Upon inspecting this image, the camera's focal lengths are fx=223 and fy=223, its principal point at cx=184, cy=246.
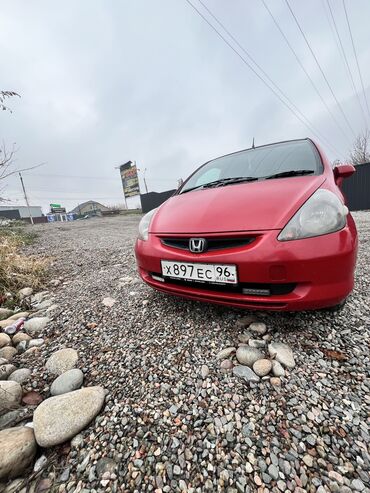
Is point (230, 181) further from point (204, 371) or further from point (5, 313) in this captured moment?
point (5, 313)

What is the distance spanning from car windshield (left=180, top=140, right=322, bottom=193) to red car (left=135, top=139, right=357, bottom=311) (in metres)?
0.04

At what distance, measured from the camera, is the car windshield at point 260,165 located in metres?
1.65

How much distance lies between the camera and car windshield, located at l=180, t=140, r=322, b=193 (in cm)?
165

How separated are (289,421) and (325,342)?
0.53m

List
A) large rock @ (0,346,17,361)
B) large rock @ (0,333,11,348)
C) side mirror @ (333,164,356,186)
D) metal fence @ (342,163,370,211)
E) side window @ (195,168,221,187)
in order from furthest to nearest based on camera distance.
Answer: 1. metal fence @ (342,163,370,211)
2. side window @ (195,168,221,187)
3. side mirror @ (333,164,356,186)
4. large rock @ (0,333,11,348)
5. large rock @ (0,346,17,361)

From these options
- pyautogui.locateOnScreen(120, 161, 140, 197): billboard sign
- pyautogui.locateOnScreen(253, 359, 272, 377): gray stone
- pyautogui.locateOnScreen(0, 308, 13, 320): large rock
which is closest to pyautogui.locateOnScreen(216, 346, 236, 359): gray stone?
pyautogui.locateOnScreen(253, 359, 272, 377): gray stone

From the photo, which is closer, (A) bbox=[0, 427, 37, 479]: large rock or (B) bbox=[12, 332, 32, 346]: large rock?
A: (A) bbox=[0, 427, 37, 479]: large rock

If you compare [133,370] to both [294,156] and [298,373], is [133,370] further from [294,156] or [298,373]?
[294,156]

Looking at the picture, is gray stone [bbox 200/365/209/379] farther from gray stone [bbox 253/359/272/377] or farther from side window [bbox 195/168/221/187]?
side window [bbox 195/168/221/187]

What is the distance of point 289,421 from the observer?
828 mm

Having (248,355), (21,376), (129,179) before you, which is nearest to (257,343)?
(248,355)

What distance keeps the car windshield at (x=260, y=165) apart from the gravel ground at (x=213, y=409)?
1.01 metres

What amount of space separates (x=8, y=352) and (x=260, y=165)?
2.24 m

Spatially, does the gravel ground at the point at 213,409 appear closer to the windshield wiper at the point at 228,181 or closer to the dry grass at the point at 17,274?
the windshield wiper at the point at 228,181
